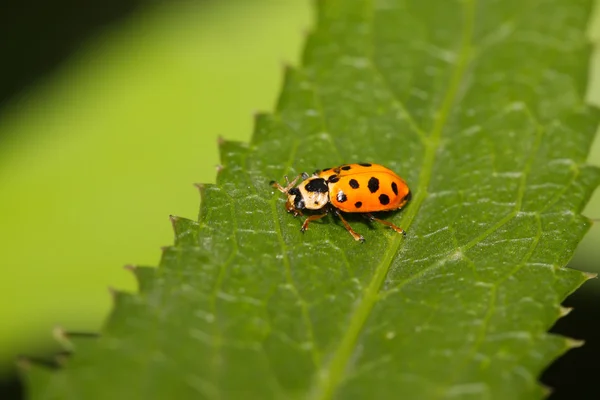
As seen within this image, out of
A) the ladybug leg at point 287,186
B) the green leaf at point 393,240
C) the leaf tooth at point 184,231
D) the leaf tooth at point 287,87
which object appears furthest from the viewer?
the leaf tooth at point 287,87

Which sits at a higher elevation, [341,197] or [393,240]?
[341,197]

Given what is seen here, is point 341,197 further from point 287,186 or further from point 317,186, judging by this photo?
point 287,186

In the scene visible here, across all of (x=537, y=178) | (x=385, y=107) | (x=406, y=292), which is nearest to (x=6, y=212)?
(x=385, y=107)

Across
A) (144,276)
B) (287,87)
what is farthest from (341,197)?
(144,276)

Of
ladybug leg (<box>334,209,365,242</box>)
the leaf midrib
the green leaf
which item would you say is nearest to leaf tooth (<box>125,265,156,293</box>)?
the green leaf

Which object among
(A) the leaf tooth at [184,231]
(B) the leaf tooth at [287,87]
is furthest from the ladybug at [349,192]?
(A) the leaf tooth at [184,231]

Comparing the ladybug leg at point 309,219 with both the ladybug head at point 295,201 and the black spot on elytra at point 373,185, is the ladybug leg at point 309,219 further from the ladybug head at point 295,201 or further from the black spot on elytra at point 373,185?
the black spot on elytra at point 373,185

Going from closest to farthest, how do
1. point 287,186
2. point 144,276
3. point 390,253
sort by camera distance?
point 144,276, point 390,253, point 287,186
